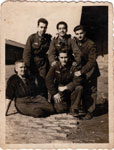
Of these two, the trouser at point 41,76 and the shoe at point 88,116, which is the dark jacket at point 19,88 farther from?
the shoe at point 88,116

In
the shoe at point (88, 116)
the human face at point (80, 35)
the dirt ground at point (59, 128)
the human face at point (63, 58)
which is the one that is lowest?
the dirt ground at point (59, 128)

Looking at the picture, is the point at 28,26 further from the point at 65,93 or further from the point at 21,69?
the point at 65,93

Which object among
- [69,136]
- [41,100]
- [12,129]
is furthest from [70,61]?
[12,129]

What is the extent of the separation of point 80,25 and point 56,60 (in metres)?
0.68

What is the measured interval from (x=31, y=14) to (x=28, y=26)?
0.20 meters

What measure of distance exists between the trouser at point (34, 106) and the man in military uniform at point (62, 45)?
63 centimetres

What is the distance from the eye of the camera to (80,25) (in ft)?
12.3

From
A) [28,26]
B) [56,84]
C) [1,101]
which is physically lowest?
[1,101]

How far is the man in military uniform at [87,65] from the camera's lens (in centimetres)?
374

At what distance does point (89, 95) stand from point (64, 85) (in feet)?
1.42

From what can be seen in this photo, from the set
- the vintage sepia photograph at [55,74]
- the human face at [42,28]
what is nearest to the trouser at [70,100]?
the vintage sepia photograph at [55,74]

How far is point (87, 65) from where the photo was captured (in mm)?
3744

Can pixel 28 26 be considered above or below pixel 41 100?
above

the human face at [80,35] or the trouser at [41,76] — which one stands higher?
the human face at [80,35]
